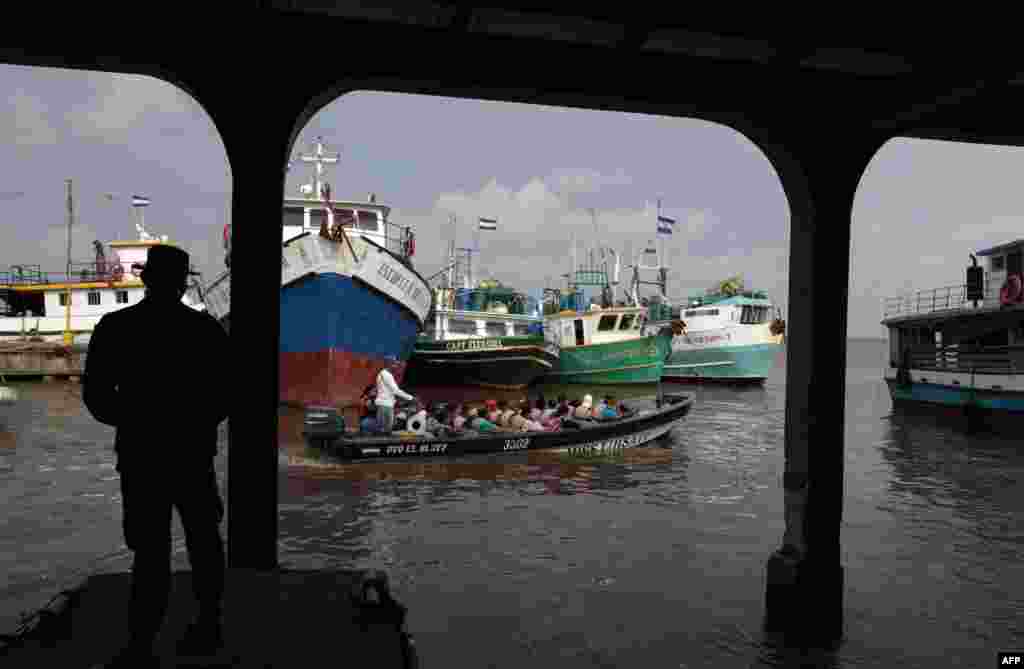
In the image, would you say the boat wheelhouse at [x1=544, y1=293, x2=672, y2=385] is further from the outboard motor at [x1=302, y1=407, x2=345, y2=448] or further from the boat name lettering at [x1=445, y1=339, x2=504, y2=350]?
the outboard motor at [x1=302, y1=407, x2=345, y2=448]

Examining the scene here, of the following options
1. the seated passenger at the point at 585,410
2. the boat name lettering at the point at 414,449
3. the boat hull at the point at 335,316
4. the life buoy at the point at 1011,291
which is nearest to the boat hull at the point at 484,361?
the boat hull at the point at 335,316

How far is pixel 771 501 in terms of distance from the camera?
12.3 meters

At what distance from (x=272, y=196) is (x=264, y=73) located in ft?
2.34

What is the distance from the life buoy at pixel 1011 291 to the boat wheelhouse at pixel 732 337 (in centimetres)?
1795

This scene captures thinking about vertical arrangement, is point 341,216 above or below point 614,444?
above

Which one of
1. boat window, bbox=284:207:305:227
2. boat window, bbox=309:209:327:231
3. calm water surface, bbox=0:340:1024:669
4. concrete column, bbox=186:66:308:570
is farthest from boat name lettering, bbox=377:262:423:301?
concrete column, bbox=186:66:308:570

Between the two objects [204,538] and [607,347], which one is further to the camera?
[607,347]

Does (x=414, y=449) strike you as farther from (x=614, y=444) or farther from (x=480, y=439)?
(x=614, y=444)

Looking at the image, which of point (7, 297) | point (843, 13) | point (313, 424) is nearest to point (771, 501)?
point (313, 424)

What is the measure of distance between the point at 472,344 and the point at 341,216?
9002 millimetres

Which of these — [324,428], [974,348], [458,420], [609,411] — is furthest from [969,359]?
[324,428]

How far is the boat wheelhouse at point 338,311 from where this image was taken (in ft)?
68.8

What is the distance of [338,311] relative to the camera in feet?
69.5

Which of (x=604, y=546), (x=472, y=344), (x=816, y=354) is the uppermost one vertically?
(x=816, y=354)
